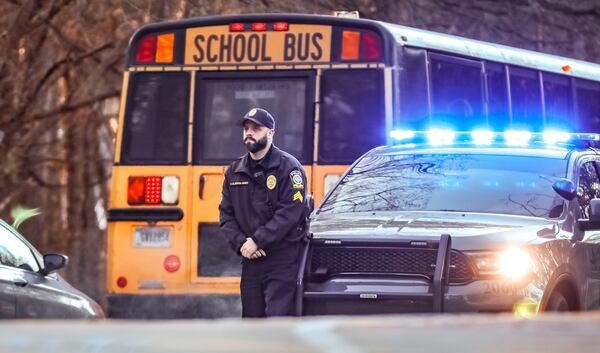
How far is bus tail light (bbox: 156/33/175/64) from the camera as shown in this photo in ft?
43.9

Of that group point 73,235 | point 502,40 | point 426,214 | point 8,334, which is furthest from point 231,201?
point 73,235

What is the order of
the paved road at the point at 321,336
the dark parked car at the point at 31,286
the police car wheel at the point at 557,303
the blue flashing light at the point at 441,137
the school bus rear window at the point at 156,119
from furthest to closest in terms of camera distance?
the school bus rear window at the point at 156,119, the blue flashing light at the point at 441,137, the dark parked car at the point at 31,286, the police car wheel at the point at 557,303, the paved road at the point at 321,336

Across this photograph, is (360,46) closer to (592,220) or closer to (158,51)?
(158,51)

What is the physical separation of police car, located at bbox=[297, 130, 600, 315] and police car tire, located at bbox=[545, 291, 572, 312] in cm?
1

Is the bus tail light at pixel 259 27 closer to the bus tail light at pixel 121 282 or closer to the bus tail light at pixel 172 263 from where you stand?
the bus tail light at pixel 172 263

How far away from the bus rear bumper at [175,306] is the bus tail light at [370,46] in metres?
2.16

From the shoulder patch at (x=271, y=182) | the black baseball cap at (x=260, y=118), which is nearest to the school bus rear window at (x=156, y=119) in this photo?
the black baseball cap at (x=260, y=118)

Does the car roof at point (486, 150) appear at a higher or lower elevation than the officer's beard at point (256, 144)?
higher

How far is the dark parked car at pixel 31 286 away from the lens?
8.88 m

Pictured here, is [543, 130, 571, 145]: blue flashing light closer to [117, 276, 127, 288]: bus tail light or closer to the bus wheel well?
the bus wheel well

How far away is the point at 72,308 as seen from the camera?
9688mm

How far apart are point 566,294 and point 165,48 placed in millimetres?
5311

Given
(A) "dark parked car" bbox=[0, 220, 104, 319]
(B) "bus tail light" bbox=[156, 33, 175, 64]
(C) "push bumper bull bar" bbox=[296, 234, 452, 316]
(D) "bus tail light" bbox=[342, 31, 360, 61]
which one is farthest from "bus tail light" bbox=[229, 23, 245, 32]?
(C) "push bumper bull bar" bbox=[296, 234, 452, 316]

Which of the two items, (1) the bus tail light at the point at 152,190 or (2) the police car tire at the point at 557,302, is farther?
(1) the bus tail light at the point at 152,190
